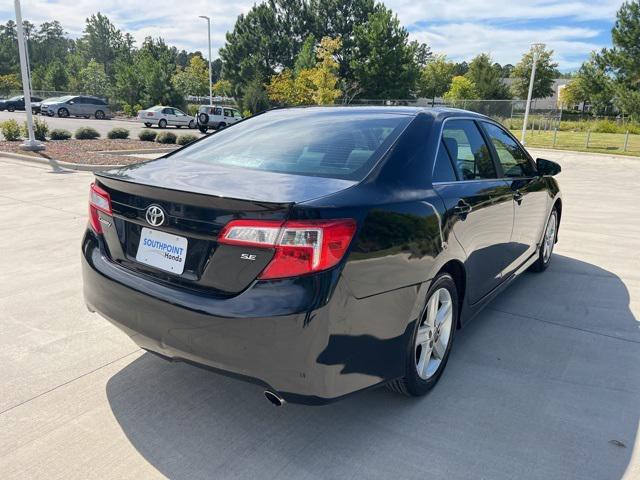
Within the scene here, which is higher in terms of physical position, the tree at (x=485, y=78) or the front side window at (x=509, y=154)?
the tree at (x=485, y=78)

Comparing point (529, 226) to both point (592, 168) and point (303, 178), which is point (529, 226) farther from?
point (592, 168)

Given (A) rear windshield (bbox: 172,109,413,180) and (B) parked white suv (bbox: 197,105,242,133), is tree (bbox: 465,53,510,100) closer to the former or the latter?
(B) parked white suv (bbox: 197,105,242,133)

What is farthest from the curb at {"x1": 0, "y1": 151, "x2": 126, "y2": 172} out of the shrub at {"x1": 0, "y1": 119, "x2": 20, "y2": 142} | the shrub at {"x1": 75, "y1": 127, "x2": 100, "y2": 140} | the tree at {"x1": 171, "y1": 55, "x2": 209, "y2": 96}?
the tree at {"x1": 171, "y1": 55, "x2": 209, "y2": 96}

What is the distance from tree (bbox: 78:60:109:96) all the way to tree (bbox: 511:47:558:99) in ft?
158

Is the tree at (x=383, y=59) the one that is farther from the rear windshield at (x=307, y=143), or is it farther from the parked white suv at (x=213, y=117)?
the rear windshield at (x=307, y=143)

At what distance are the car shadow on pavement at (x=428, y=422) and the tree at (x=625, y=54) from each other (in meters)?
35.3

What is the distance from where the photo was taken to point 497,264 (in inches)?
146

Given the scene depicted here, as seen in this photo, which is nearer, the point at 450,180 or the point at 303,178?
the point at 303,178

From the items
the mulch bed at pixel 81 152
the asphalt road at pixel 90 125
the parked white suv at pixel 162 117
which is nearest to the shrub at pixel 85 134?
the mulch bed at pixel 81 152

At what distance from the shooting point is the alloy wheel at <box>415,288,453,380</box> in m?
2.82

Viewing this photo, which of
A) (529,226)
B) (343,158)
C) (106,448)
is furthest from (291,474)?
(529,226)

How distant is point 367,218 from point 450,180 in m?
1.00

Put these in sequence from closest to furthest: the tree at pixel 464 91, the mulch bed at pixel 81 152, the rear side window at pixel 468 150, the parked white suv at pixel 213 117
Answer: the rear side window at pixel 468 150 → the mulch bed at pixel 81 152 → the parked white suv at pixel 213 117 → the tree at pixel 464 91

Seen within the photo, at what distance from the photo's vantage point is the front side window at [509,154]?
396 centimetres
